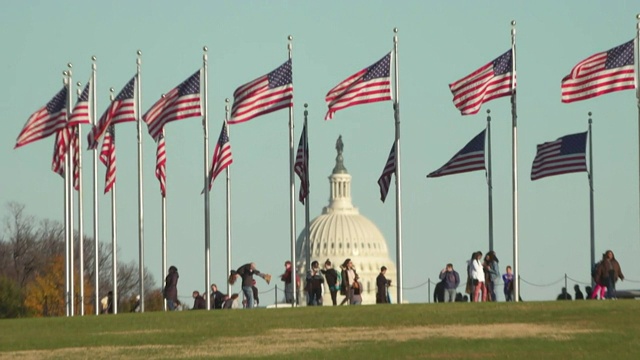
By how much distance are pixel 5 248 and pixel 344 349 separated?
85.6m

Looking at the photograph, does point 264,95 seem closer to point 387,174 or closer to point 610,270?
point 387,174

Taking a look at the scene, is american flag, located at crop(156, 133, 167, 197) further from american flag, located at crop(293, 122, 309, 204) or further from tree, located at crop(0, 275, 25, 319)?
tree, located at crop(0, 275, 25, 319)

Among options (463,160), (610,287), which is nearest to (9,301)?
(463,160)

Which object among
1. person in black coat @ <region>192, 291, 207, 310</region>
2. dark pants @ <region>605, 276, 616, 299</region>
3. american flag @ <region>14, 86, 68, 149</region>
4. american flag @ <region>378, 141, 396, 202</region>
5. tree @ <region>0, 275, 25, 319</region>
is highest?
american flag @ <region>14, 86, 68, 149</region>

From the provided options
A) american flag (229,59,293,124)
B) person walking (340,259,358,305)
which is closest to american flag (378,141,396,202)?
person walking (340,259,358,305)

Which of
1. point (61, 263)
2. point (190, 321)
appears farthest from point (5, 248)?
point (190, 321)

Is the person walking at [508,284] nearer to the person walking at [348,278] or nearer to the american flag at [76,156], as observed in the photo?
the person walking at [348,278]

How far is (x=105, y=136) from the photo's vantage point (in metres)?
69.8

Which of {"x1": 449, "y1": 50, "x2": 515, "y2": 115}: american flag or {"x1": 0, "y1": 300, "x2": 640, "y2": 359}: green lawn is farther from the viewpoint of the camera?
{"x1": 449, "y1": 50, "x2": 515, "y2": 115}: american flag

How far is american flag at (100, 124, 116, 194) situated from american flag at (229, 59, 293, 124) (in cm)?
686

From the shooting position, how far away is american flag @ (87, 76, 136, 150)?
66.9 m

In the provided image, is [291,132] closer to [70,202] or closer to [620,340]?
[70,202]

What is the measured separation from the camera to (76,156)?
72.2 metres

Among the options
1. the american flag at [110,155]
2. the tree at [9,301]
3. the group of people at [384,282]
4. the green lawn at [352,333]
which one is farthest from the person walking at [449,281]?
the tree at [9,301]
